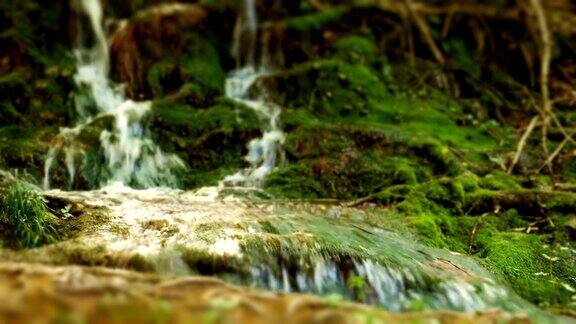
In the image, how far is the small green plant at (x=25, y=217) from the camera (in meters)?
4.79

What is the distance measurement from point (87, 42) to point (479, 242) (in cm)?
886

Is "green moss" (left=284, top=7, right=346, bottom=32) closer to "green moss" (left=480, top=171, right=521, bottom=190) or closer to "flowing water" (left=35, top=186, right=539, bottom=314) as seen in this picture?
"green moss" (left=480, top=171, right=521, bottom=190)

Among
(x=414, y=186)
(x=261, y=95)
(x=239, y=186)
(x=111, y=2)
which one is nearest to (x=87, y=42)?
(x=111, y=2)

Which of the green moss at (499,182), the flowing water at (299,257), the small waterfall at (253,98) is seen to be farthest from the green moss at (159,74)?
the green moss at (499,182)

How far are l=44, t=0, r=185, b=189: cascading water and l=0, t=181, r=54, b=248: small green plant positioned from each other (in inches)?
103

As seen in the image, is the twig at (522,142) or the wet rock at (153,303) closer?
the wet rock at (153,303)

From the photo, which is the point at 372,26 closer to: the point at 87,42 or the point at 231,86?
the point at 231,86

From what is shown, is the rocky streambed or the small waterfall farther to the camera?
the small waterfall

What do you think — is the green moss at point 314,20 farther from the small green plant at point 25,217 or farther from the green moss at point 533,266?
the small green plant at point 25,217

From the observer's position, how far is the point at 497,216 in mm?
6930

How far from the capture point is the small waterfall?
27.0 ft

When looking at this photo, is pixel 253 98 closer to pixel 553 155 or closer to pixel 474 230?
pixel 474 230

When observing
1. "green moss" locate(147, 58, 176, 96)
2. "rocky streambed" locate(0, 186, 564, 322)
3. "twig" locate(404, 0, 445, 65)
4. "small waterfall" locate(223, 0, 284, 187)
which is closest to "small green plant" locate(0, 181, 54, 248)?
"rocky streambed" locate(0, 186, 564, 322)

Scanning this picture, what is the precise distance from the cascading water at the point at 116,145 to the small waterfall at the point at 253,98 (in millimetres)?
1133
